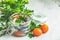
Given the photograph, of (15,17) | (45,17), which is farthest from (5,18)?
(45,17)

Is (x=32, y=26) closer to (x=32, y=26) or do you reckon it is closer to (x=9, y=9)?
(x=32, y=26)

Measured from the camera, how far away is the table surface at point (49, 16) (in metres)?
1.03

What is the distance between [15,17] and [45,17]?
0.20 metres

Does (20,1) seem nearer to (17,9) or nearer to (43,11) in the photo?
(17,9)

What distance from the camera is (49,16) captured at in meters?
1.19

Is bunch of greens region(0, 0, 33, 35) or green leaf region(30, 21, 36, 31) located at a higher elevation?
bunch of greens region(0, 0, 33, 35)

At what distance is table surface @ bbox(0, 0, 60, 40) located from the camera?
1.03 metres

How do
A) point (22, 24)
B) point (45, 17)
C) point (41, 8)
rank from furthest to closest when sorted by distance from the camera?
point (41, 8) → point (45, 17) → point (22, 24)

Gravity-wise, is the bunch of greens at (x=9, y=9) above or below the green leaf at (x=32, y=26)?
above

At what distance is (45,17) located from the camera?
116cm

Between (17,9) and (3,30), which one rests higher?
(17,9)

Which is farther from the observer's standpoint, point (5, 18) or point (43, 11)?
point (43, 11)

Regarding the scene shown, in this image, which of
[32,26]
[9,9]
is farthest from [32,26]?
[9,9]

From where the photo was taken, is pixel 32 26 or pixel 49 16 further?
pixel 49 16
